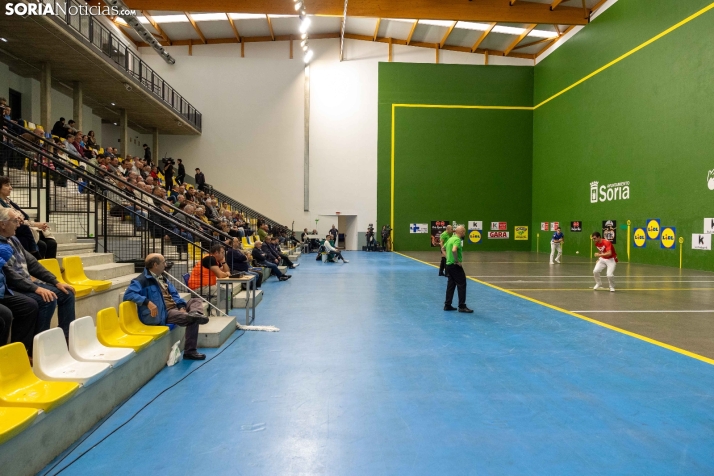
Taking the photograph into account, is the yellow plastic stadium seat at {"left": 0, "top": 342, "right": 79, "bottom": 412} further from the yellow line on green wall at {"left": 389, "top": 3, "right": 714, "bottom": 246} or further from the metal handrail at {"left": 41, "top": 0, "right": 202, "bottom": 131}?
the yellow line on green wall at {"left": 389, "top": 3, "right": 714, "bottom": 246}

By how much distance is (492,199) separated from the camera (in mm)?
29484

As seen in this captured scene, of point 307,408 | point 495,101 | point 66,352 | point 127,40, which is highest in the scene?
point 127,40

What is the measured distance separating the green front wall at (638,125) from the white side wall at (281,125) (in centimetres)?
1082

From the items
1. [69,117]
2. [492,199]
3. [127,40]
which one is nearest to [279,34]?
[127,40]

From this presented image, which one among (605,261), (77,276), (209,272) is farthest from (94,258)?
(605,261)

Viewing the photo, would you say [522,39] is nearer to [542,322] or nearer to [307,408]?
[542,322]

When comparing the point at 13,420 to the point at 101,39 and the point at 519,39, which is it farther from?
the point at 519,39

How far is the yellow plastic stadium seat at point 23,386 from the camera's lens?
279 centimetres

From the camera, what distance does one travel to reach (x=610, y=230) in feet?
69.5

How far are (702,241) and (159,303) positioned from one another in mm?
17794

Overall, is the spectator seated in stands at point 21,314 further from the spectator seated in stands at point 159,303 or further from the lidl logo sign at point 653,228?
the lidl logo sign at point 653,228

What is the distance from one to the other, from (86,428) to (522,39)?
2950cm

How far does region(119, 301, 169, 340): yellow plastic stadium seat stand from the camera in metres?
4.55

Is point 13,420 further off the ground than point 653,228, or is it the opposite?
point 653,228
